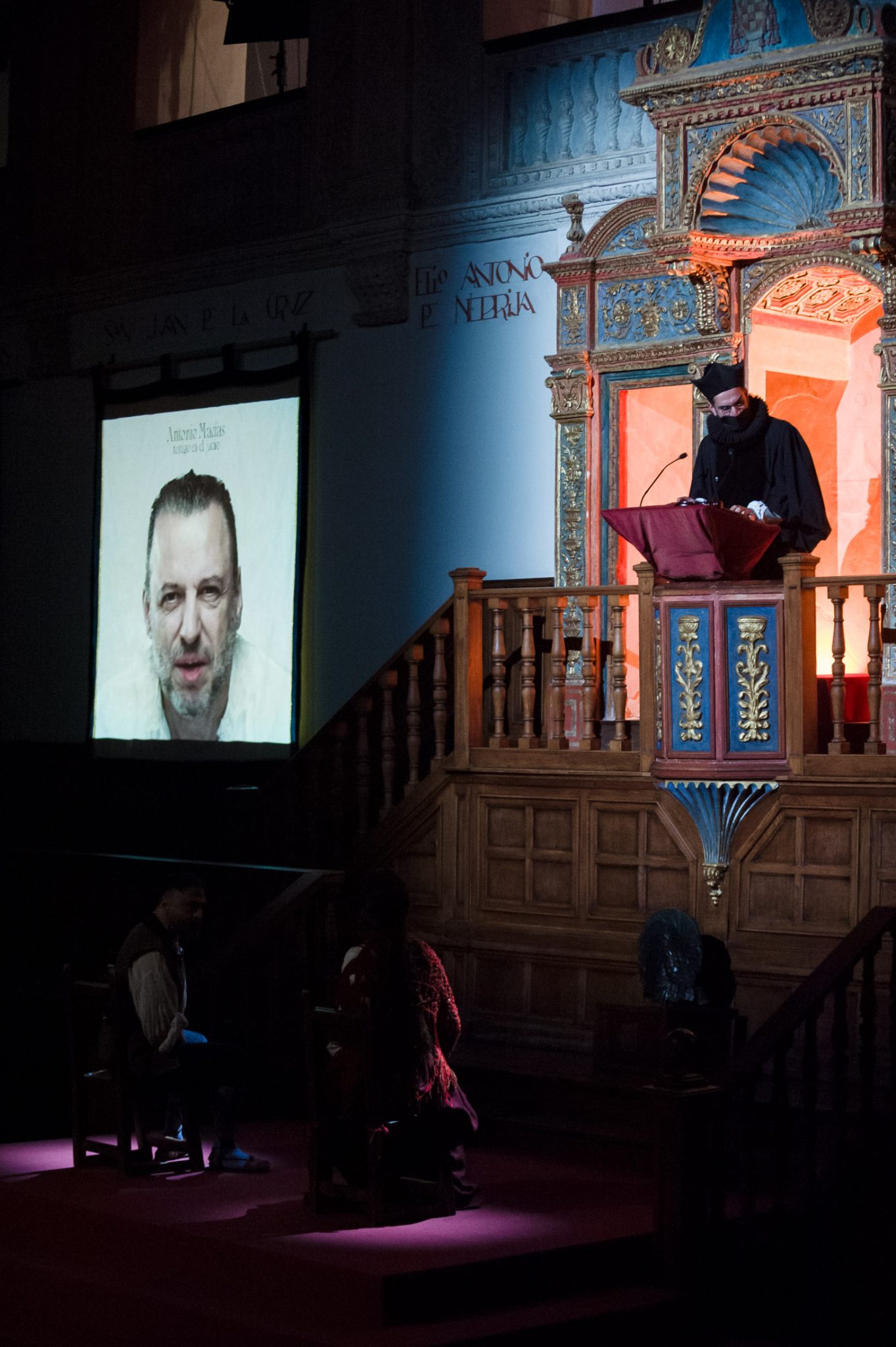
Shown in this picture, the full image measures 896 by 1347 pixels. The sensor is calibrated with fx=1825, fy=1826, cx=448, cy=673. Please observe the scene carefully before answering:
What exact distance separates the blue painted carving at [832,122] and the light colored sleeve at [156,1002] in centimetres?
469

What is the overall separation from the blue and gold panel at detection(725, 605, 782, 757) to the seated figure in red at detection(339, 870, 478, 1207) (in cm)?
192

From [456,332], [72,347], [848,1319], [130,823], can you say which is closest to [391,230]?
[456,332]

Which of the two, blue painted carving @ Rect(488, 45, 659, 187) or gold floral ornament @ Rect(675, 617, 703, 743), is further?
blue painted carving @ Rect(488, 45, 659, 187)

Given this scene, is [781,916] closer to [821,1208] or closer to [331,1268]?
Answer: [821,1208]

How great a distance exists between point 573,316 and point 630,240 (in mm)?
519

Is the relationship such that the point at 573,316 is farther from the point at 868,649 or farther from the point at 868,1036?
the point at 868,1036

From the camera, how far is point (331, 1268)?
5230 mm

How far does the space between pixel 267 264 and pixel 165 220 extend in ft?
3.28

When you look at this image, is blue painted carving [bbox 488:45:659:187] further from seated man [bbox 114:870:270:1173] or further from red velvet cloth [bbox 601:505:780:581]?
seated man [bbox 114:870:270:1173]

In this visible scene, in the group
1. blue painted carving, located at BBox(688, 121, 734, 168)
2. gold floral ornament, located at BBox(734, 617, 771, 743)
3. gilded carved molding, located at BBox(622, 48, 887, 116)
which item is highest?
gilded carved molding, located at BBox(622, 48, 887, 116)

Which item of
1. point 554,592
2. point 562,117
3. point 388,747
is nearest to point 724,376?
point 554,592

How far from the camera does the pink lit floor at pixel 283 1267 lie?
5.14 meters

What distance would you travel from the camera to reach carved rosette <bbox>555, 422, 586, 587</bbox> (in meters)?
9.66

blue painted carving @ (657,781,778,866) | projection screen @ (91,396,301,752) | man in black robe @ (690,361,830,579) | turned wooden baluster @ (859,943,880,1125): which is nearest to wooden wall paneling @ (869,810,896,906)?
blue painted carving @ (657,781,778,866)
